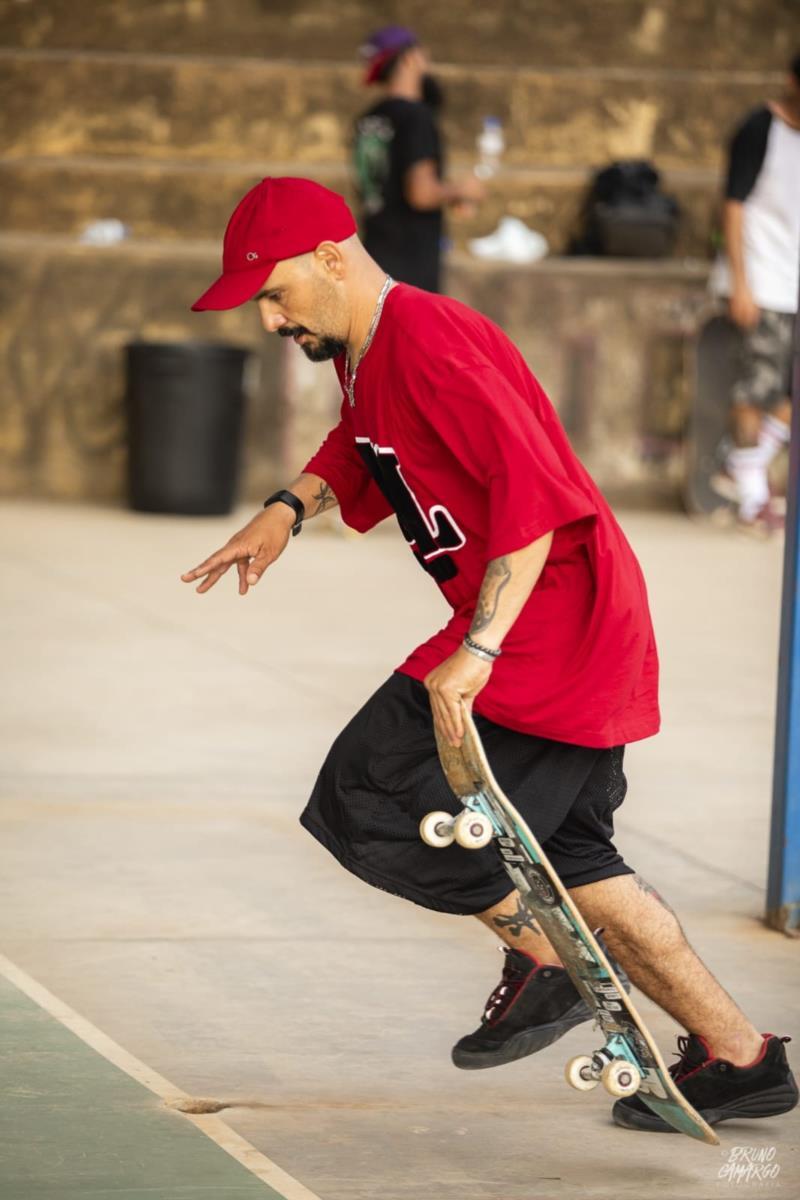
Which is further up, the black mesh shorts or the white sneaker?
the black mesh shorts

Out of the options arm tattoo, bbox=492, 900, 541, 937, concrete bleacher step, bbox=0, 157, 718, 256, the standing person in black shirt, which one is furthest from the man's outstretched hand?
concrete bleacher step, bbox=0, 157, 718, 256

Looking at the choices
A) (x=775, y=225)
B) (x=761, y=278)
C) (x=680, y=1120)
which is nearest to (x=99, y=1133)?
(x=680, y=1120)

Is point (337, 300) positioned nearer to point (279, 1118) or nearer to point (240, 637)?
point (279, 1118)

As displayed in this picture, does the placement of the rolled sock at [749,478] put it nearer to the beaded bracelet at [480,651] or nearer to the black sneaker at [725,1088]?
the black sneaker at [725,1088]

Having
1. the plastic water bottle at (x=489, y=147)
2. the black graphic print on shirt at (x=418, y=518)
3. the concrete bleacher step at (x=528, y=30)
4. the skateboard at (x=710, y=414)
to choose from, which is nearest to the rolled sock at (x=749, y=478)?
the skateboard at (x=710, y=414)

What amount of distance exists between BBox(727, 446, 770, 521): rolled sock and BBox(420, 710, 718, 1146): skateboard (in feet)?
29.0

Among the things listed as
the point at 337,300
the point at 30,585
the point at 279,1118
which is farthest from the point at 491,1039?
the point at 30,585

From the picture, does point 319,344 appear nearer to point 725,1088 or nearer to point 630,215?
point 725,1088

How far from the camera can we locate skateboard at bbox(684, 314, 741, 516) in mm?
13234

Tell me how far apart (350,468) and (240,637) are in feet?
15.5

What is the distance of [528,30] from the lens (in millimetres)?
16516

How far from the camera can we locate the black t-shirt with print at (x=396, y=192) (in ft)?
36.3

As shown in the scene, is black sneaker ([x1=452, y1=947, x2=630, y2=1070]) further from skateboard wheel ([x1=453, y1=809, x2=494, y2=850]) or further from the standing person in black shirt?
the standing person in black shirt

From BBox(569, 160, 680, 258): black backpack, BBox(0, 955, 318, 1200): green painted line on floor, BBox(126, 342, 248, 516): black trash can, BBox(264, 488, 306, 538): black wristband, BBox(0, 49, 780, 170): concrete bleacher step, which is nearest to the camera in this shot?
BBox(0, 955, 318, 1200): green painted line on floor
